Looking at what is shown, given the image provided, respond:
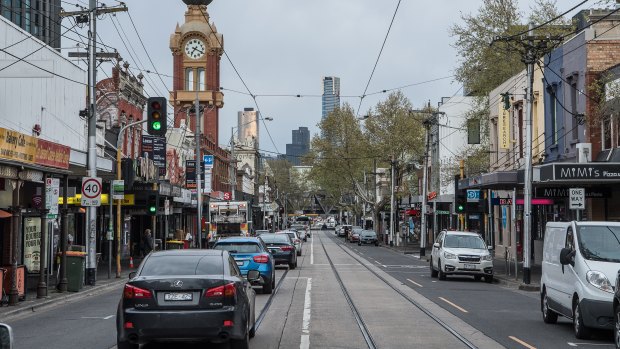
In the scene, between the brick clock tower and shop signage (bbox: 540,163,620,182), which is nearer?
shop signage (bbox: 540,163,620,182)

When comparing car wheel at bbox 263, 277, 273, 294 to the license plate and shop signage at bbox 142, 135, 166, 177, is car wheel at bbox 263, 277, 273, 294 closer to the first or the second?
the license plate

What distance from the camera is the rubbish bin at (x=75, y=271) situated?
2580cm

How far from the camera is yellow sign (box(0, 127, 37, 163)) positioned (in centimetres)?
1952

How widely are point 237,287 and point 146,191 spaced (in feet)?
92.1

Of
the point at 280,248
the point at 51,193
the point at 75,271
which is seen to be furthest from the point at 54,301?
the point at 280,248

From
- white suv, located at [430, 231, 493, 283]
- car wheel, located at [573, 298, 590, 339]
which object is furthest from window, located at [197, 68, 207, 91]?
car wheel, located at [573, 298, 590, 339]

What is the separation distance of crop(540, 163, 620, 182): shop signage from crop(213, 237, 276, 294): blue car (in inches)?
403

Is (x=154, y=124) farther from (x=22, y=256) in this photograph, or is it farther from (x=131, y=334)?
(x=131, y=334)

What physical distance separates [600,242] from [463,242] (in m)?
16.5

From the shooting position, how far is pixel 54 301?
22.9 m

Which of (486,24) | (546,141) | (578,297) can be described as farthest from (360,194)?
(578,297)

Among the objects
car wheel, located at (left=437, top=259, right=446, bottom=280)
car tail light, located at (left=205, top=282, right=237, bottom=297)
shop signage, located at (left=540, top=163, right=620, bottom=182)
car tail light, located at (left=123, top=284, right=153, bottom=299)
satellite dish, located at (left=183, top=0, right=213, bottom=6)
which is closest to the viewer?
car tail light, located at (left=123, top=284, right=153, bottom=299)

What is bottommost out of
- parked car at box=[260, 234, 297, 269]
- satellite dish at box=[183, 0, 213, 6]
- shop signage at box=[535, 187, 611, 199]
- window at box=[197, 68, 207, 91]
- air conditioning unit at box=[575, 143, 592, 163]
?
parked car at box=[260, 234, 297, 269]

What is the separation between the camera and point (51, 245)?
3275cm
